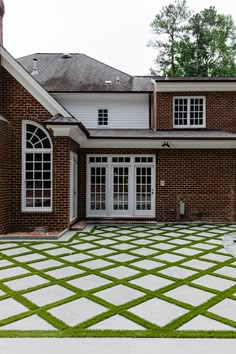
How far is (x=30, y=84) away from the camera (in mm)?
8969

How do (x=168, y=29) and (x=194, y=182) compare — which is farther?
(x=168, y=29)

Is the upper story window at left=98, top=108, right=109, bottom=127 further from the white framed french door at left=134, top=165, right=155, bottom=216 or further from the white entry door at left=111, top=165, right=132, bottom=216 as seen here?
the white framed french door at left=134, top=165, right=155, bottom=216

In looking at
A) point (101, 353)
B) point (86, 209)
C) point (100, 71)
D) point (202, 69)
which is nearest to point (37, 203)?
point (86, 209)

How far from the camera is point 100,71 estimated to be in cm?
1552

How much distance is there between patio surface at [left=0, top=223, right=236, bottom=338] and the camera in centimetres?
337

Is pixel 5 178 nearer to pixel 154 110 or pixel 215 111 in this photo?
pixel 154 110

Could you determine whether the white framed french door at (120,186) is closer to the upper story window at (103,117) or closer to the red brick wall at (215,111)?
the red brick wall at (215,111)

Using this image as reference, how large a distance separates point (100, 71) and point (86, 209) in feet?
25.8

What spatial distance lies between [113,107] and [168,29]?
1816 centimetres

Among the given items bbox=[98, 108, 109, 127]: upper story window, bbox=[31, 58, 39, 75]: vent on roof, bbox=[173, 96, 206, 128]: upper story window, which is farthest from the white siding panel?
bbox=[31, 58, 39, 75]: vent on roof

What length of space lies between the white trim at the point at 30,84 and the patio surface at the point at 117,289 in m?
4.10

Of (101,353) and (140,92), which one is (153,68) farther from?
(101,353)

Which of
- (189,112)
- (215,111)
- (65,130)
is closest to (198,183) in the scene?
(189,112)

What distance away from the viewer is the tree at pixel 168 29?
27.0m
